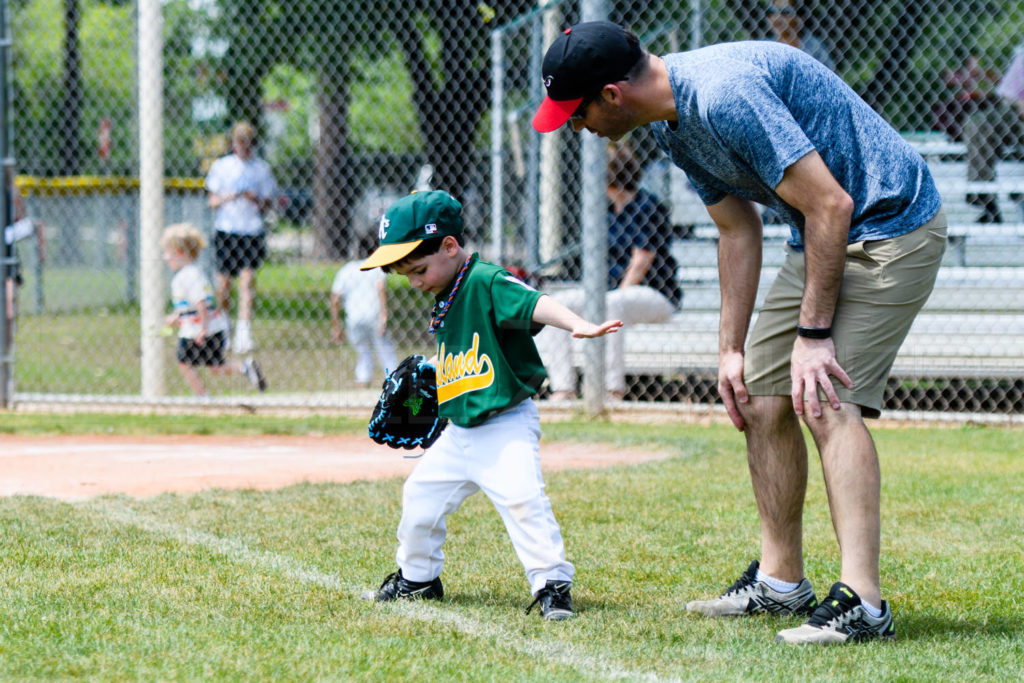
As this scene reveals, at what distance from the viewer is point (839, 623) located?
3410mm

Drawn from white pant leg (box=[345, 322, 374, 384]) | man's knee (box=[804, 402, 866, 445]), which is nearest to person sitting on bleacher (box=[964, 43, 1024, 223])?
white pant leg (box=[345, 322, 374, 384])

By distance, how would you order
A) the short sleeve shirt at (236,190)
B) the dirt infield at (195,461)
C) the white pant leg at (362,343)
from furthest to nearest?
the short sleeve shirt at (236,190) → the white pant leg at (362,343) → the dirt infield at (195,461)

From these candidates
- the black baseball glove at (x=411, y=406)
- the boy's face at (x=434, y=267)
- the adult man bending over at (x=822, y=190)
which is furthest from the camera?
the black baseball glove at (x=411, y=406)

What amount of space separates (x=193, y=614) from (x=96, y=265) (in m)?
15.4

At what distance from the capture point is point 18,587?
3910 millimetres

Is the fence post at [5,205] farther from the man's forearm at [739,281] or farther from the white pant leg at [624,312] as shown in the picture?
the man's forearm at [739,281]

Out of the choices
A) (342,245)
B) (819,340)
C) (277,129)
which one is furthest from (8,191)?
(277,129)

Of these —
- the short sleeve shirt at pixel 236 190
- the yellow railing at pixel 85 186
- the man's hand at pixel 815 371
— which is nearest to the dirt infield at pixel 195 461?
the man's hand at pixel 815 371

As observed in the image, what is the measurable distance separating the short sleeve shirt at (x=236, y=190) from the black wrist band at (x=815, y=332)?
801 cm

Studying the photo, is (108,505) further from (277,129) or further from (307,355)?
(277,129)

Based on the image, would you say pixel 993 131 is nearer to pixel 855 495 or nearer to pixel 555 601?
pixel 855 495

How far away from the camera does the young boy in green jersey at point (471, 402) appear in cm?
378

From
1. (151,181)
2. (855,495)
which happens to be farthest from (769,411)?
(151,181)

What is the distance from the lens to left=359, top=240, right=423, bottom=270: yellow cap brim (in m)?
3.79
